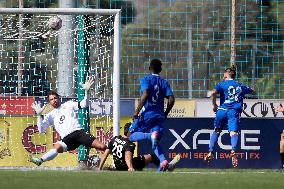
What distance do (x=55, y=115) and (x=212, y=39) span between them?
24184 millimetres

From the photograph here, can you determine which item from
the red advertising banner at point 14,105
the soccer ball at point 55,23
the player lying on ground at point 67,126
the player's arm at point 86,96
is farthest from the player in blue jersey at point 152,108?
the red advertising banner at point 14,105

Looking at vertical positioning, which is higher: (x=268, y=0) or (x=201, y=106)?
(x=268, y=0)

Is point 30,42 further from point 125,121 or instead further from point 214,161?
point 214,161

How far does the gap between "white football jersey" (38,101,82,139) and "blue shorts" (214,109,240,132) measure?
2809 mm

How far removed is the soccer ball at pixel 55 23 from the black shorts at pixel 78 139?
272cm

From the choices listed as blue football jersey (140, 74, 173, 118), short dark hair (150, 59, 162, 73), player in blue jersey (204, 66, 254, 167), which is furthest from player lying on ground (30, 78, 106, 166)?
player in blue jersey (204, 66, 254, 167)

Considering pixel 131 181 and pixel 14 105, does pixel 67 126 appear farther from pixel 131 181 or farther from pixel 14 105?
pixel 131 181

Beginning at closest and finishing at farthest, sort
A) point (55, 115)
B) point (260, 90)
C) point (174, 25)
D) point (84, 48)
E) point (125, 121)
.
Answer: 1. point (55, 115)
2. point (84, 48)
3. point (125, 121)
4. point (260, 90)
5. point (174, 25)

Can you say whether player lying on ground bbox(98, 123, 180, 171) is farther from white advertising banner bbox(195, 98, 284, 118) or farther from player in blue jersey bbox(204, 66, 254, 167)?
white advertising banner bbox(195, 98, 284, 118)

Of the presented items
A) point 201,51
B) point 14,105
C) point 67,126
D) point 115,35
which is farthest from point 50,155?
point 201,51

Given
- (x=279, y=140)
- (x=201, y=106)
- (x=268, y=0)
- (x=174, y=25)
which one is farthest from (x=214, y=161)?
(x=174, y=25)

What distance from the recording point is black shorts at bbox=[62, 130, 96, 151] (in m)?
19.7

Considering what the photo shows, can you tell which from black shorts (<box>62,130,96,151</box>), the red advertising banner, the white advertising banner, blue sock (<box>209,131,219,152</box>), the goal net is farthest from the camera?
the white advertising banner

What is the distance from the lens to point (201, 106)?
4366cm
